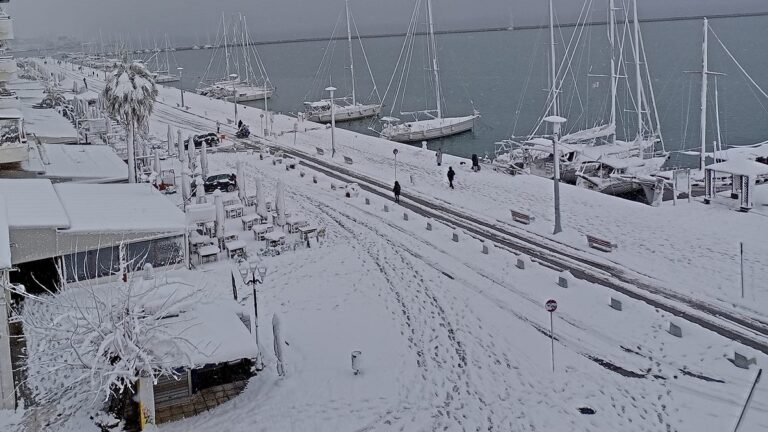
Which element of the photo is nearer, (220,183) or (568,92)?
(220,183)

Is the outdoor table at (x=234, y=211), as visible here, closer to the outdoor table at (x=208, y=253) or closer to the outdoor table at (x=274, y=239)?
the outdoor table at (x=274, y=239)

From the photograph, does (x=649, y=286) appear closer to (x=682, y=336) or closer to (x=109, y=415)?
(x=682, y=336)

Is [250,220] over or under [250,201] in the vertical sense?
under

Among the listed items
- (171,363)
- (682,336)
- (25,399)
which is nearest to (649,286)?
(682,336)

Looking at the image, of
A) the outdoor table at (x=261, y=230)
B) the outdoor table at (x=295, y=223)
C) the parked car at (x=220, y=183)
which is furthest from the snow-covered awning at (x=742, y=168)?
the parked car at (x=220, y=183)

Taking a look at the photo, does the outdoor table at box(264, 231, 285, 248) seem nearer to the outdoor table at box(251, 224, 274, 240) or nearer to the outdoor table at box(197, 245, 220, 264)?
the outdoor table at box(251, 224, 274, 240)

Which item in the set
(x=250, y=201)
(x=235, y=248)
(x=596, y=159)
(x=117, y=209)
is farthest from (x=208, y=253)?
(x=596, y=159)

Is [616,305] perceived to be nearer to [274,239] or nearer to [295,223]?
[274,239]
